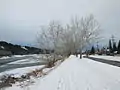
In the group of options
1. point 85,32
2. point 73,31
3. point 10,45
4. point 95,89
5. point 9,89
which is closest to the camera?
point 95,89

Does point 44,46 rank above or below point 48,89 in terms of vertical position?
above

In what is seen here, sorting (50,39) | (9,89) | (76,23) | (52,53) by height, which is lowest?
(9,89)

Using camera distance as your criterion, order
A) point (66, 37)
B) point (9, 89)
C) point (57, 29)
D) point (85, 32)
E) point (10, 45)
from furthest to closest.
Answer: point (10, 45) → point (66, 37) → point (85, 32) → point (57, 29) → point (9, 89)

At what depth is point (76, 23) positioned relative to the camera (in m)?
67.8

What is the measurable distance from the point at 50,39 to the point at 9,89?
4094 cm

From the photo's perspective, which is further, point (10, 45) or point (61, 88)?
point (10, 45)

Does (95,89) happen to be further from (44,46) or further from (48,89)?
(44,46)

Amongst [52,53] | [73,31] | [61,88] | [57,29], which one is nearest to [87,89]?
[61,88]

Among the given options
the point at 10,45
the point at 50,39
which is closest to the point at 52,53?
the point at 50,39

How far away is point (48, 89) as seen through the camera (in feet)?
36.2

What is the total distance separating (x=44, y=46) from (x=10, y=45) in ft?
494

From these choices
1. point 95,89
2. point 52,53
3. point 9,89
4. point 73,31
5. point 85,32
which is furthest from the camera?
point 73,31

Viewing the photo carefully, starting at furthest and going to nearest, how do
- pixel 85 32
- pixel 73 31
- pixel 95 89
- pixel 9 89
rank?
pixel 73 31 → pixel 85 32 → pixel 9 89 → pixel 95 89

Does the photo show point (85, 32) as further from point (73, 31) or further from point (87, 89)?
point (87, 89)
